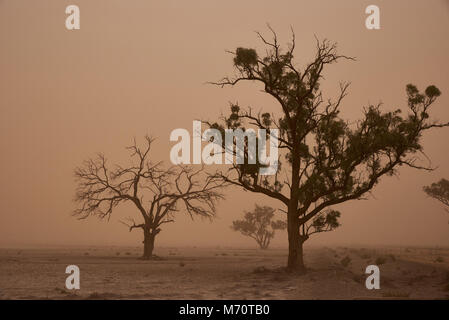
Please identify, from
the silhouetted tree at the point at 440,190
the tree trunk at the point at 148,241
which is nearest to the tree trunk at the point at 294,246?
the tree trunk at the point at 148,241

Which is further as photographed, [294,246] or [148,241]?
[148,241]

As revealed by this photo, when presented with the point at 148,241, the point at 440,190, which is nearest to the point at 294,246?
the point at 148,241

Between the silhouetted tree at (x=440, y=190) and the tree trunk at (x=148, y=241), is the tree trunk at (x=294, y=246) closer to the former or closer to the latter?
the tree trunk at (x=148, y=241)

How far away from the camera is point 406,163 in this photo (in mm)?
30484

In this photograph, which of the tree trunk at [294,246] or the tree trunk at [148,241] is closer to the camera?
the tree trunk at [294,246]

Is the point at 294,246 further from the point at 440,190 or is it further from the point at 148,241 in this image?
the point at 440,190

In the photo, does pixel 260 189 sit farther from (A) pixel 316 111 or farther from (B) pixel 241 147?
(A) pixel 316 111

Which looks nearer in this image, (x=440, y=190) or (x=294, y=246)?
(x=294, y=246)

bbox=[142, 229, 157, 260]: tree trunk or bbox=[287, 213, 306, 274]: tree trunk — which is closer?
bbox=[287, 213, 306, 274]: tree trunk

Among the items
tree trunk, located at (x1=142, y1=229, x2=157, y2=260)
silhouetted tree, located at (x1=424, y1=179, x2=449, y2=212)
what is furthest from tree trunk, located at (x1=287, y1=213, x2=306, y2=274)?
silhouetted tree, located at (x1=424, y1=179, x2=449, y2=212)

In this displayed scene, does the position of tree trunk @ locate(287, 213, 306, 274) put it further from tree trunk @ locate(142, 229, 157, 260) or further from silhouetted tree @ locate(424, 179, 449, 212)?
silhouetted tree @ locate(424, 179, 449, 212)

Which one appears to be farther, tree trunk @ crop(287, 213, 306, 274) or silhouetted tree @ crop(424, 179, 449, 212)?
silhouetted tree @ crop(424, 179, 449, 212)
